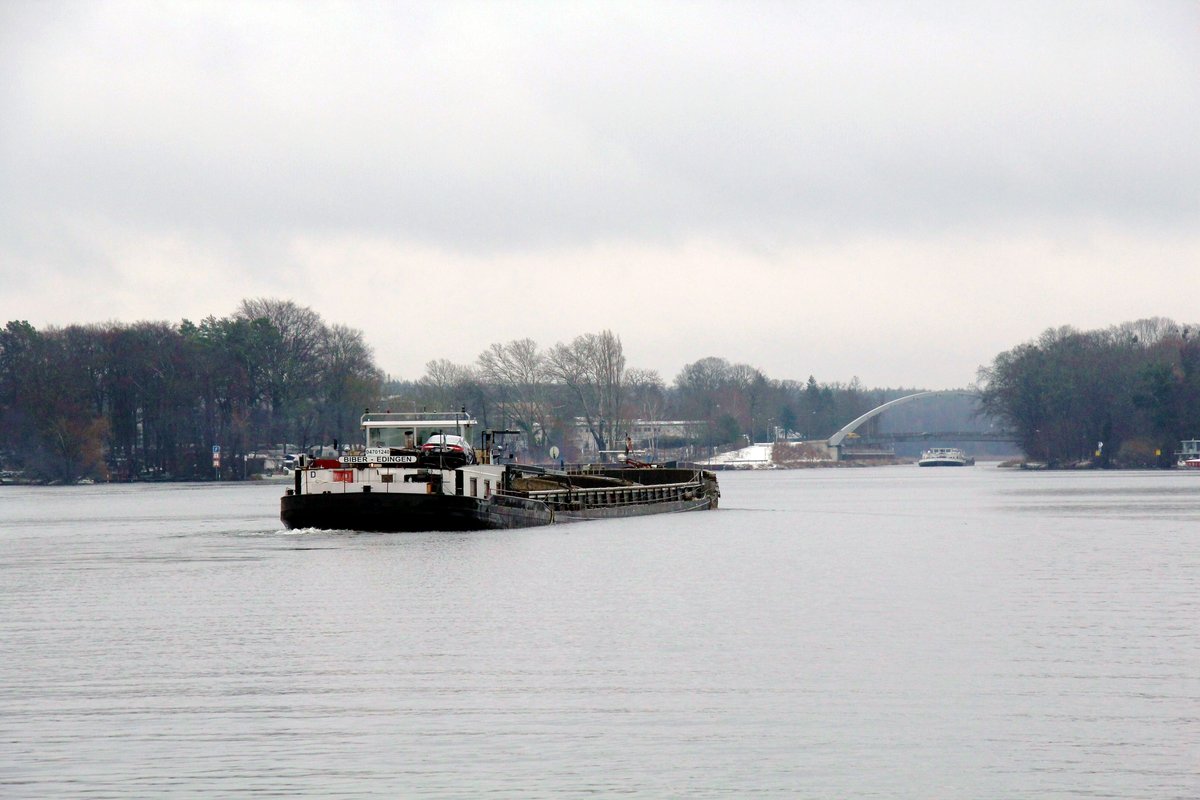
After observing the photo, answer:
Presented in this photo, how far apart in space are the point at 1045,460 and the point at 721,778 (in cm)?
18604

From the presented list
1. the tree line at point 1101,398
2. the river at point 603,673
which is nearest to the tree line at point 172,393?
the tree line at point 1101,398

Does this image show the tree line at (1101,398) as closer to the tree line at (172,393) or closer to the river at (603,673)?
the tree line at (172,393)

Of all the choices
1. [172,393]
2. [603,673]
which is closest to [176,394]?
[172,393]

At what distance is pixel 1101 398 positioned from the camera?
181750mm

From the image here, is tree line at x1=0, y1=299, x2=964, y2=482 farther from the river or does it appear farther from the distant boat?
the river

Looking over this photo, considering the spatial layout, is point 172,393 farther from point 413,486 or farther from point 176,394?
point 413,486

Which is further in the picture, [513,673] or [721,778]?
[513,673]

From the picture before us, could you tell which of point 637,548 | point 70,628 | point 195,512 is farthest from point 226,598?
point 195,512

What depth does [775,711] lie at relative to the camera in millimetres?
19891

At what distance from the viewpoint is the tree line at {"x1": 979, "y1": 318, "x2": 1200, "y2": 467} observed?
A: 17162 centimetres

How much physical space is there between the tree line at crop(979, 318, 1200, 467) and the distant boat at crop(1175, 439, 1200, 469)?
2.37ft

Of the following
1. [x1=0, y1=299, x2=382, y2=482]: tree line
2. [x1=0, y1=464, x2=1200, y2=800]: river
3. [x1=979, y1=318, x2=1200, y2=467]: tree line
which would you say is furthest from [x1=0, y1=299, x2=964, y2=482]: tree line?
[x1=0, y1=464, x2=1200, y2=800]: river

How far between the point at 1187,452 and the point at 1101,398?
11.8 m

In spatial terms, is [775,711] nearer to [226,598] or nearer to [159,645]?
[159,645]
